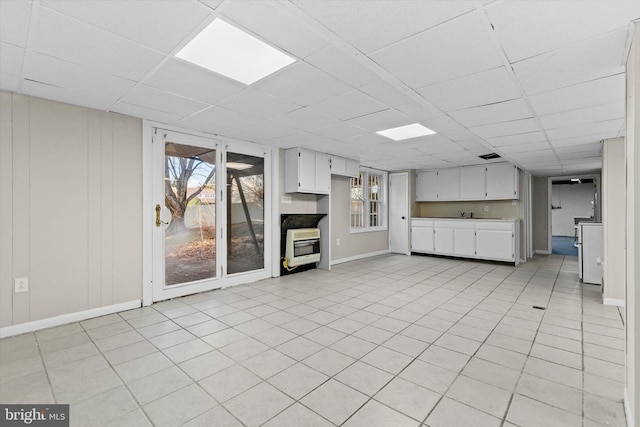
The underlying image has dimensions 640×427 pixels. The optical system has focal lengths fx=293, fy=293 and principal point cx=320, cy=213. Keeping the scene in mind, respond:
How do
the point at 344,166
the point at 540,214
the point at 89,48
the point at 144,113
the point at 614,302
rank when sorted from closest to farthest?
the point at 89,48, the point at 144,113, the point at 614,302, the point at 344,166, the point at 540,214

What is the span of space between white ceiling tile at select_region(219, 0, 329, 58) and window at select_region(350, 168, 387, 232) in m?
5.13

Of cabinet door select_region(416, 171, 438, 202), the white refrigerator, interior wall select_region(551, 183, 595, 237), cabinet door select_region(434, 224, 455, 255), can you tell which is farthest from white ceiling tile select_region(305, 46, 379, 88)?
interior wall select_region(551, 183, 595, 237)

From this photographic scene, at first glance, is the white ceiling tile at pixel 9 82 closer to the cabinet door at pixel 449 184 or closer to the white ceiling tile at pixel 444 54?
the white ceiling tile at pixel 444 54

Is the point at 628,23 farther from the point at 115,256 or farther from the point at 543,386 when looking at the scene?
the point at 115,256

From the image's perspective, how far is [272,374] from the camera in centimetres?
216

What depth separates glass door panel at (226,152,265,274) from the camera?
15.1 feet

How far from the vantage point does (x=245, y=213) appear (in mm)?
4824

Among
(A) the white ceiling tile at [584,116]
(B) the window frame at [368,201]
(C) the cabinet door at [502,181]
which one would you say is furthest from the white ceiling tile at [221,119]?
(C) the cabinet door at [502,181]

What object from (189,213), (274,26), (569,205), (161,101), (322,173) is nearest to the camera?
(274,26)

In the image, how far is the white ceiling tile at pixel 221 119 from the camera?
11.1ft

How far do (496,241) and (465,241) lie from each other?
25.2 inches

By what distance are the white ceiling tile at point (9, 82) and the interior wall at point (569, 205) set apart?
1608cm

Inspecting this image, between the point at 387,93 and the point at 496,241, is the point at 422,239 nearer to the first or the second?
the point at 496,241

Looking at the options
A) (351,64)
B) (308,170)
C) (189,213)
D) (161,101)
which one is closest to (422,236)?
(308,170)
